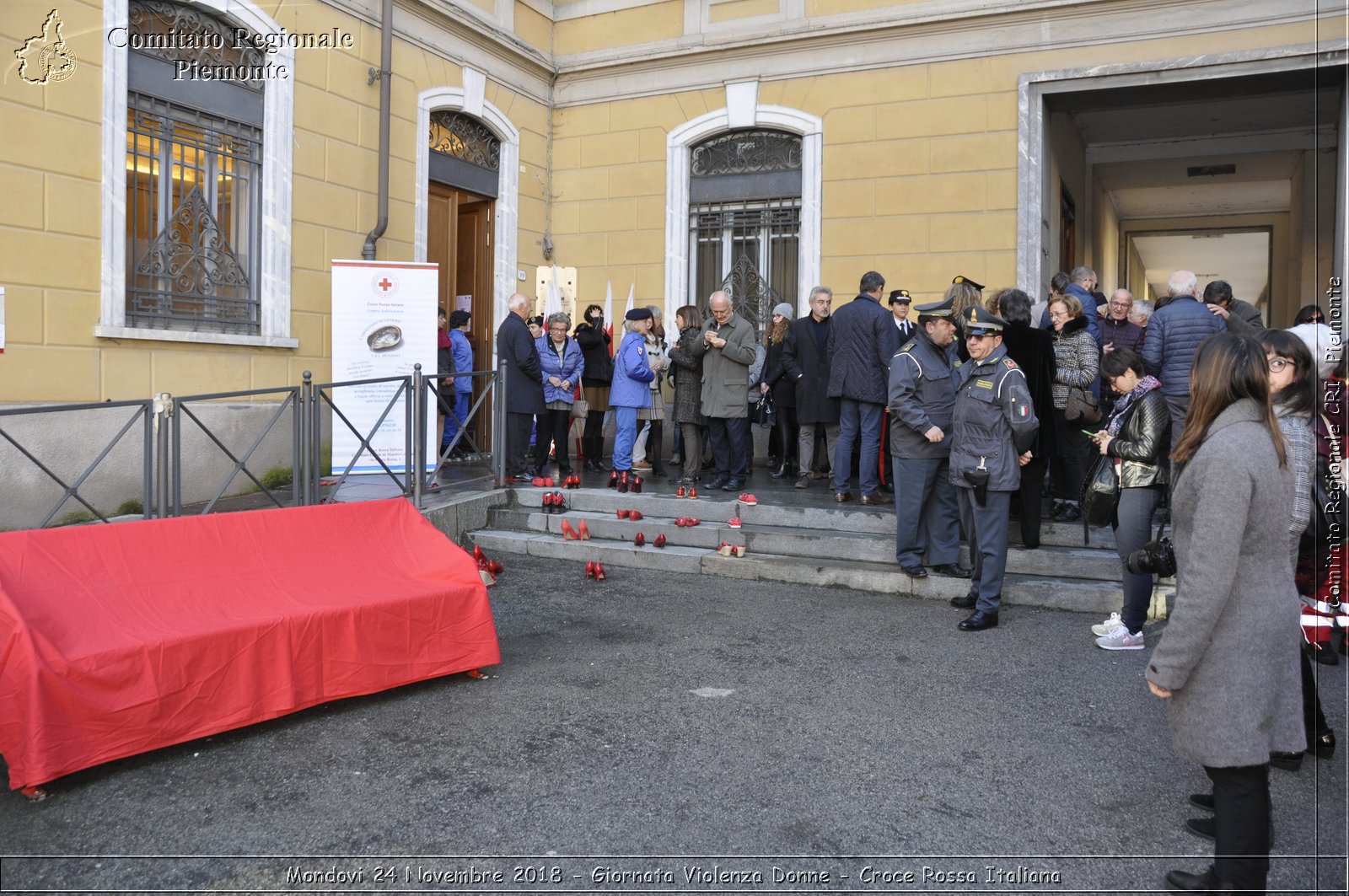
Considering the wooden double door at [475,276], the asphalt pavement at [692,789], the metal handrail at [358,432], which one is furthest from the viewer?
the wooden double door at [475,276]

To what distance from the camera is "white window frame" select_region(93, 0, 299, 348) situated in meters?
7.50

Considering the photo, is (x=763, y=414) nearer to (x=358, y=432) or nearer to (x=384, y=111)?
(x=358, y=432)

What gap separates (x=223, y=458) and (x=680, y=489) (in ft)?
12.4

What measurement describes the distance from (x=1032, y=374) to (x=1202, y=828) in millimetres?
3808

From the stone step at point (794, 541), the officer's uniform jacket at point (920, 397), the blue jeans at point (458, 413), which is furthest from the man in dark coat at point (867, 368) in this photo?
the blue jeans at point (458, 413)

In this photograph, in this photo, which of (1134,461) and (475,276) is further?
(475,276)

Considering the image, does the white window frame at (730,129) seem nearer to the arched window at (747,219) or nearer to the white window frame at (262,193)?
the arched window at (747,219)

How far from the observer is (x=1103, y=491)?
523 centimetres

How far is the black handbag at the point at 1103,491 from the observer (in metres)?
5.21

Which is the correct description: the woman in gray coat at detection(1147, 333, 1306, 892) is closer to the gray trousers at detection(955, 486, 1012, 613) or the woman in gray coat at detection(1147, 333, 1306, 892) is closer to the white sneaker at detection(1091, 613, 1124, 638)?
the white sneaker at detection(1091, 613, 1124, 638)

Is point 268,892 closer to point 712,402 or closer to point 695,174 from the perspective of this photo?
point 712,402

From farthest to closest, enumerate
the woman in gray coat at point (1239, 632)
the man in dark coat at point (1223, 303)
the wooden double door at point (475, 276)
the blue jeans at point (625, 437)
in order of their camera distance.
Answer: the wooden double door at point (475, 276) < the blue jeans at point (625, 437) < the man in dark coat at point (1223, 303) < the woman in gray coat at point (1239, 632)

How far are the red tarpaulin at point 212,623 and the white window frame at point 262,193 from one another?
4.08 m

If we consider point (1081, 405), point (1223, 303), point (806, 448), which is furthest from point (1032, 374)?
point (806, 448)
